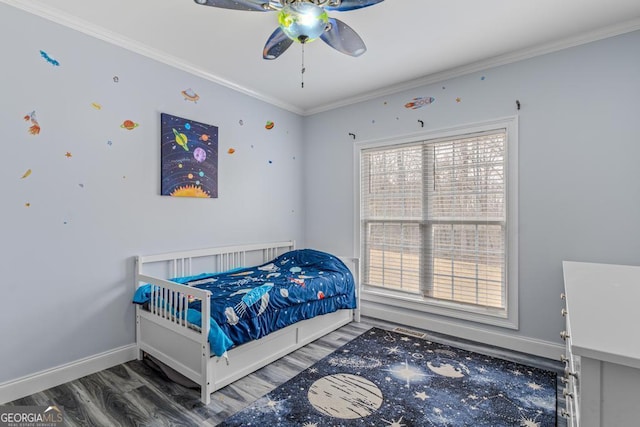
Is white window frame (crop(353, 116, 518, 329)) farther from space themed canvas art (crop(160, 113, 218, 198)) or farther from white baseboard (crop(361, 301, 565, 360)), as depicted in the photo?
space themed canvas art (crop(160, 113, 218, 198))

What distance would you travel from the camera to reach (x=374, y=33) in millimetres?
2379

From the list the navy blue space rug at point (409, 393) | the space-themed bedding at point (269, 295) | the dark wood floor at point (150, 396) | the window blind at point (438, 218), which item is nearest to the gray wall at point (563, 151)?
the window blind at point (438, 218)

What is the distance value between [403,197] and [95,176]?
2.82 metres

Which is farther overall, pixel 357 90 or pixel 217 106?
pixel 357 90

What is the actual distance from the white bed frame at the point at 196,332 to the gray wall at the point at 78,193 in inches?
4.9

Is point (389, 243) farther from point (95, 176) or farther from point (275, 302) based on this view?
point (95, 176)

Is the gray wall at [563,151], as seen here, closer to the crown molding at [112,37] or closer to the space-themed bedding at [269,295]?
the space-themed bedding at [269,295]

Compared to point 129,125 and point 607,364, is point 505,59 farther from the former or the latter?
point 129,125

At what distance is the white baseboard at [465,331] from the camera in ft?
8.45

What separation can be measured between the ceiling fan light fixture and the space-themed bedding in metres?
1.74

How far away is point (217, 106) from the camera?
10.4 ft

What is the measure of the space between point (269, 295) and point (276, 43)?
5.88 ft

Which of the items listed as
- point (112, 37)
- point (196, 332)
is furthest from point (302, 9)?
point (196, 332)

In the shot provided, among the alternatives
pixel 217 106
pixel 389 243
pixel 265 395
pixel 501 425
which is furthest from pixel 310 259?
pixel 501 425
